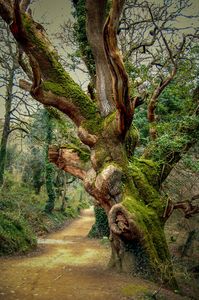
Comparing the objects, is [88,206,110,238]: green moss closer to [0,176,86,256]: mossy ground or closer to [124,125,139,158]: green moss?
[0,176,86,256]: mossy ground

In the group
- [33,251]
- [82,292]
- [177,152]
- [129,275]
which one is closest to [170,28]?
[177,152]

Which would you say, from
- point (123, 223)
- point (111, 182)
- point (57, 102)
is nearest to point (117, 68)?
point (57, 102)

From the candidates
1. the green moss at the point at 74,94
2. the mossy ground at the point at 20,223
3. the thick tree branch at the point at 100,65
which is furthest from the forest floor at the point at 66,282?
the thick tree branch at the point at 100,65

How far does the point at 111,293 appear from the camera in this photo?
6.18 metres

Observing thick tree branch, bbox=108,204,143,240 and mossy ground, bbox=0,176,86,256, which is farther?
mossy ground, bbox=0,176,86,256

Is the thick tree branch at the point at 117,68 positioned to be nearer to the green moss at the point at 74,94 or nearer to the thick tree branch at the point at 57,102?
the green moss at the point at 74,94

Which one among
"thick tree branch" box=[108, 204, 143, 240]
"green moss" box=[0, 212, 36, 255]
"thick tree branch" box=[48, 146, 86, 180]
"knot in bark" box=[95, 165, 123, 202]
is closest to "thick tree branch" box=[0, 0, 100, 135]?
"thick tree branch" box=[48, 146, 86, 180]

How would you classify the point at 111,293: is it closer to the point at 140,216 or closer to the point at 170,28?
the point at 140,216

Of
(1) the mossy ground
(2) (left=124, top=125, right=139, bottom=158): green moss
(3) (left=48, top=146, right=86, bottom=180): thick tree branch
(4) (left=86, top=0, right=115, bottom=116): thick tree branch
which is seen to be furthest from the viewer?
(1) the mossy ground

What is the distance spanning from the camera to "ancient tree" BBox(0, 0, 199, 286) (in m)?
7.47

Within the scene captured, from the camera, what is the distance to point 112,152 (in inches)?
329

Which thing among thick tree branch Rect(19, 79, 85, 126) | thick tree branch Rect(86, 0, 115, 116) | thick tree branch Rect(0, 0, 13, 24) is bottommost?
thick tree branch Rect(19, 79, 85, 126)

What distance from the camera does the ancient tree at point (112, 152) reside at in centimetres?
747

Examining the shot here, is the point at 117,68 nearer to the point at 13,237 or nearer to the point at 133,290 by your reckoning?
the point at 133,290
